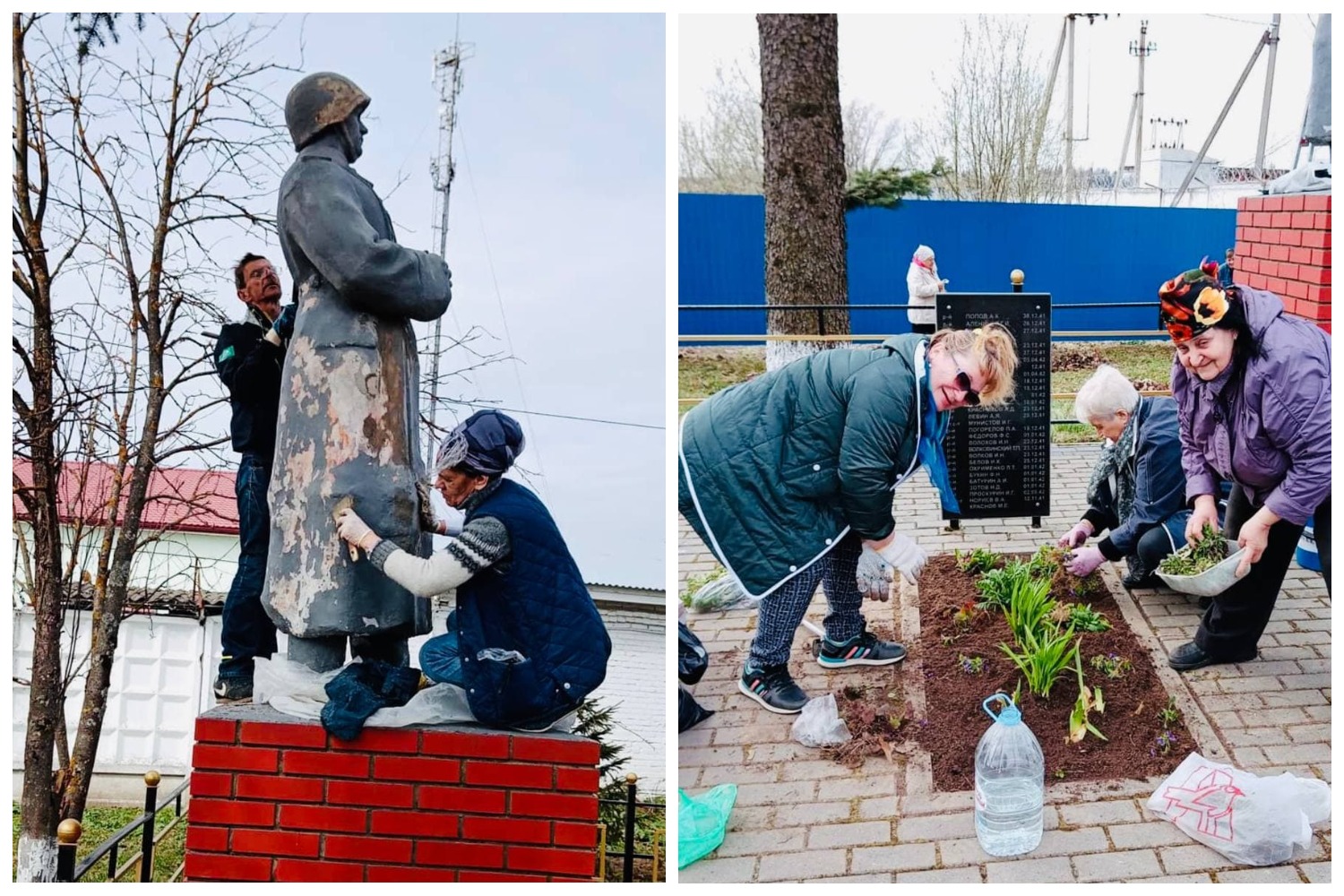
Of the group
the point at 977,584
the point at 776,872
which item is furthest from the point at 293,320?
the point at 977,584

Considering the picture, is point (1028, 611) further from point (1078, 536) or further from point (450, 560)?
point (450, 560)

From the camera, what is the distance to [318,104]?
301 cm

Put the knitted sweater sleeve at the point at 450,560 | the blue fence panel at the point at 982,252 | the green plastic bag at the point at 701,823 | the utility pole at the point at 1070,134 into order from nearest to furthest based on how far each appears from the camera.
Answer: the knitted sweater sleeve at the point at 450,560, the green plastic bag at the point at 701,823, the blue fence panel at the point at 982,252, the utility pole at the point at 1070,134

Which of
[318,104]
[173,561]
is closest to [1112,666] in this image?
[318,104]

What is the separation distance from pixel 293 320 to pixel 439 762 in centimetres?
137

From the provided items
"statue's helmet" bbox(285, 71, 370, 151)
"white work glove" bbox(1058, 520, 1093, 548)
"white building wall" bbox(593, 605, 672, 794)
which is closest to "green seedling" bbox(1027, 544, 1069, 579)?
"white work glove" bbox(1058, 520, 1093, 548)

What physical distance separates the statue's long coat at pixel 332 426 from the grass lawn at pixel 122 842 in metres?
1.49

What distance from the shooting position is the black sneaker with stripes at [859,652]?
4.46 m

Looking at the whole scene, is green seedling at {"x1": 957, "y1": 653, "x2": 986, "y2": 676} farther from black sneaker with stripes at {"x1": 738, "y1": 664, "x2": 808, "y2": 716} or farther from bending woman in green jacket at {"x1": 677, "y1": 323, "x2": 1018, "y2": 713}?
black sneaker with stripes at {"x1": 738, "y1": 664, "x2": 808, "y2": 716}

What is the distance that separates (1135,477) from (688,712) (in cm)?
223

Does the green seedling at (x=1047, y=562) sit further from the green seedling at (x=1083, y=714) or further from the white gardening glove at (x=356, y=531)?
the white gardening glove at (x=356, y=531)

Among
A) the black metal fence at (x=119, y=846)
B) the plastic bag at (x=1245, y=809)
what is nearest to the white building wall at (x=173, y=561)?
the black metal fence at (x=119, y=846)

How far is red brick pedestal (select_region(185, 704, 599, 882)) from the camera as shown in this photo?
3021 mm

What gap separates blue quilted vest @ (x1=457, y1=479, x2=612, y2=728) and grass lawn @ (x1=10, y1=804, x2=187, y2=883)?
166 centimetres
